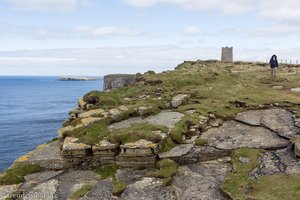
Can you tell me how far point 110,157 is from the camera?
15.5m

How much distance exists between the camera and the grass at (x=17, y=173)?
48.9ft

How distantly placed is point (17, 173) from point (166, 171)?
6602 millimetres

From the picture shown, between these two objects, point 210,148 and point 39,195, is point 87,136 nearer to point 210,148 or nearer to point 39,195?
point 39,195

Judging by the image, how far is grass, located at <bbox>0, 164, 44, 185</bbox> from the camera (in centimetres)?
1489

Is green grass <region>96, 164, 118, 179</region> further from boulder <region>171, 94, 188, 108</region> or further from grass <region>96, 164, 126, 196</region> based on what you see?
boulder <region>171, 94, 188, 108</region>

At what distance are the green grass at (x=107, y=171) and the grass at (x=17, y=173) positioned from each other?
112 inches

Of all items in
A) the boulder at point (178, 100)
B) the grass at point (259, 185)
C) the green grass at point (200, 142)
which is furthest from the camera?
the boulder at point (178, 100)

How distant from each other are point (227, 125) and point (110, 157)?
6972 mm

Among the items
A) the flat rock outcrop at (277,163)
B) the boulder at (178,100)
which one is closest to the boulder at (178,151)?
the flat rock outcrop at (277,163)

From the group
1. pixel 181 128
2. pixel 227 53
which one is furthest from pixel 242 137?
pixel 227 53

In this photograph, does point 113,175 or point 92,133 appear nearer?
point 113,175

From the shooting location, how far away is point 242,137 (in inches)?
674

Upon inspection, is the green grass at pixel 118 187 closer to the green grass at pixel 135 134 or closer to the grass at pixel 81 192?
the grass at pixel 81 192

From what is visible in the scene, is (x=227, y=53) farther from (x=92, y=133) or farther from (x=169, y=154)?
(x=169, y=154)
